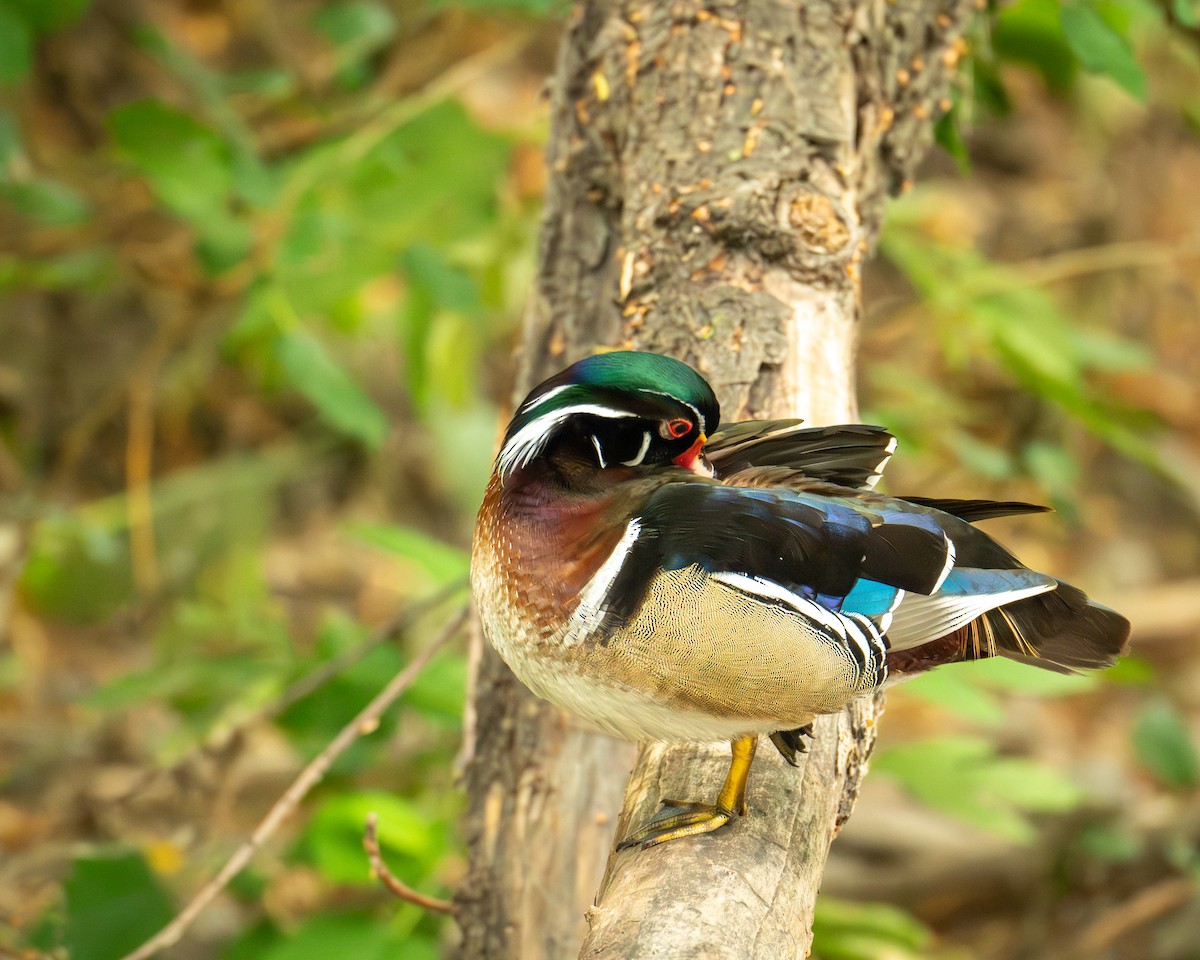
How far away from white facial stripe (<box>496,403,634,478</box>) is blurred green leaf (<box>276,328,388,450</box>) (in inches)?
32.9

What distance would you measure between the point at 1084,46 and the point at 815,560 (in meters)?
0.98

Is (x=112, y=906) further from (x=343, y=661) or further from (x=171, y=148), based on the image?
(x=171, y=148)

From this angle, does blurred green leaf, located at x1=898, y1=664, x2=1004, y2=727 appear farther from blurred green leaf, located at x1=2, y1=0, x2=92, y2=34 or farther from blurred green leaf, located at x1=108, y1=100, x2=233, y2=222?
blurred green leaf, located at x1=2, y1=0, x2=92, y2=34

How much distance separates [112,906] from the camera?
2.06 metres

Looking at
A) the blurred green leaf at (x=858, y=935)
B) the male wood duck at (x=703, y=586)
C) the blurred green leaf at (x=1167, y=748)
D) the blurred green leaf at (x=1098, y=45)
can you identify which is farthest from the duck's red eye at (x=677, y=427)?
the blurred green leaf at (x=1167, y=748)

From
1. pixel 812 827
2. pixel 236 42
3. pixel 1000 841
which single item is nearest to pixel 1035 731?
pixel 1000 841

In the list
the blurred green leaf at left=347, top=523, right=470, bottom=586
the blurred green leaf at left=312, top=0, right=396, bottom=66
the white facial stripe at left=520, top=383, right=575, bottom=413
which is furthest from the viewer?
the blurred green leaf at left=312, top=0, right=396, bottom=66

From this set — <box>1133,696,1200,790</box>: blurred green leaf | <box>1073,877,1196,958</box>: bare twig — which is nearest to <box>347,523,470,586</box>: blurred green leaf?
<box>1133,696,1200,790</box>: blurred green leaf

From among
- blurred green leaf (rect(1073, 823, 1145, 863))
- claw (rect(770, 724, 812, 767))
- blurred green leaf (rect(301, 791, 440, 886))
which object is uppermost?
claw (rect(770, 724, 812, 767))

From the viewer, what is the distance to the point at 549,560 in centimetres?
130

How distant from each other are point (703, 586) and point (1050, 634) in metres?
0.42

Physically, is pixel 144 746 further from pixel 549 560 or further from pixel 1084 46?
pixel 1084 46

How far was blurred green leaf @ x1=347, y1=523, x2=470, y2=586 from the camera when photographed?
2080mm

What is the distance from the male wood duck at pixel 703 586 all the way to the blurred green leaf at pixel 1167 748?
195cm
